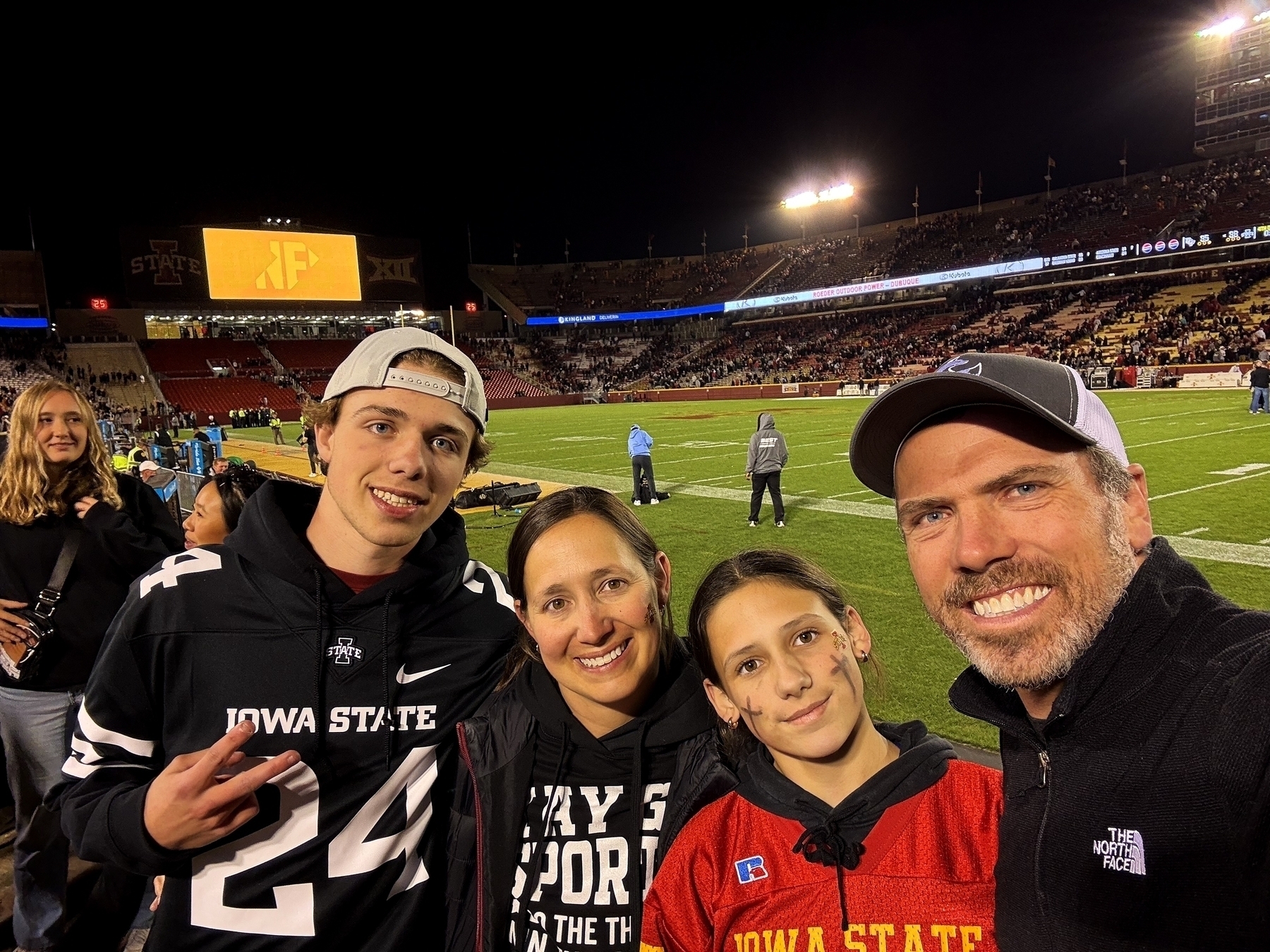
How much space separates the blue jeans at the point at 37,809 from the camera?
10.2 ft

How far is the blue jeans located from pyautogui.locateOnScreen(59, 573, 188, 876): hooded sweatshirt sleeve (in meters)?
Answer: 1.54

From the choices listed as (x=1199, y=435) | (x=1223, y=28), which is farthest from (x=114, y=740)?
(x=1223, y=28)

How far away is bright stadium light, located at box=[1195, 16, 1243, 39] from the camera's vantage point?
4962 cm

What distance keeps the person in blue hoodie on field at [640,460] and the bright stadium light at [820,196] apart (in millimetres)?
74134

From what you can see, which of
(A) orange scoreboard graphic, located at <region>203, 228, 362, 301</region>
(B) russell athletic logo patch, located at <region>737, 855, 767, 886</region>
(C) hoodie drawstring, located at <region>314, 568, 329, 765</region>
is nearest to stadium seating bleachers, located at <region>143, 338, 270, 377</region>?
(A) orange scoreboard graphic, located at <region>203, 228, 362, 301</region>

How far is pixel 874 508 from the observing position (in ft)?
38.4

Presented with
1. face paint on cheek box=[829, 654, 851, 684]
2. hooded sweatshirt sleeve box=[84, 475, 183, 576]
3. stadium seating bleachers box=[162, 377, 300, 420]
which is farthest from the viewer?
stadium seating bleachers box=[162, 377, 300, 420]

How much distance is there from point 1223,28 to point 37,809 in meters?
73.5

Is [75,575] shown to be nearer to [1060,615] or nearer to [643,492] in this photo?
[1060,615]

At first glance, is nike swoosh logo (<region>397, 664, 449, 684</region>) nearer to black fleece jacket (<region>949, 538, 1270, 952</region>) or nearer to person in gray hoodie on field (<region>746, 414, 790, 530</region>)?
black fleece jacket (<region>949, 538, 1270, 952</region>)

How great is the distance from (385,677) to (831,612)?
1.36 meters

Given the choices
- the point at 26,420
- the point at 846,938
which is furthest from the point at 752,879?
the point at 26,420

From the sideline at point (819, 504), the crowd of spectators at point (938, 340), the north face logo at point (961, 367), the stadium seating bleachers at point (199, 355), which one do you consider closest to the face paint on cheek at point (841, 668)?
the north face logo at point (961, 367)

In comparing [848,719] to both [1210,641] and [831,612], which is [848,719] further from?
[1210,641]
